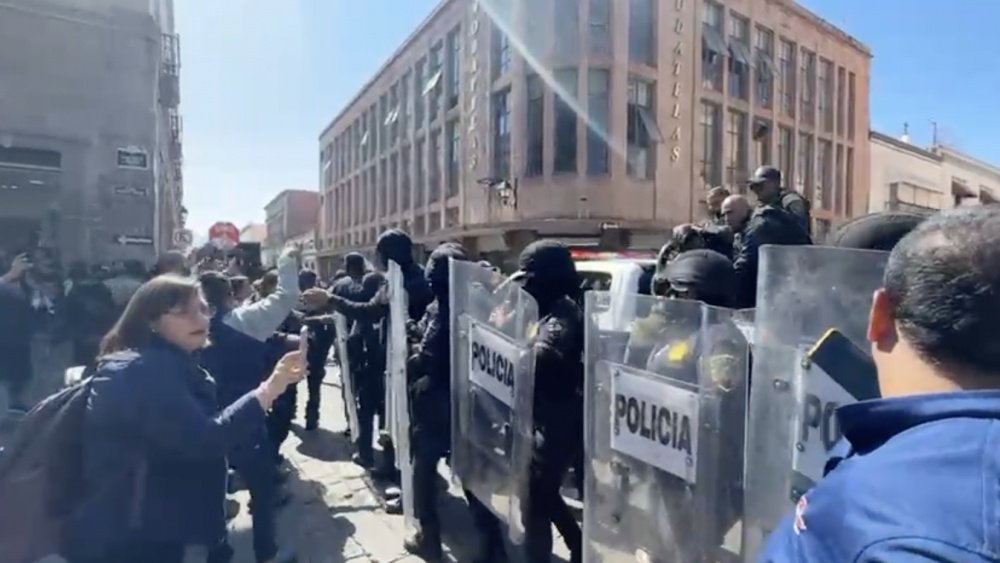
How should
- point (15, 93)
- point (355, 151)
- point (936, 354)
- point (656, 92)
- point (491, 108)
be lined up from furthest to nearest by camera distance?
point (355, 151) < point (491, 108) < point (656, 92) < point (15, 93) < point (936, 354)

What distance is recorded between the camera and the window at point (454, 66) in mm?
22828

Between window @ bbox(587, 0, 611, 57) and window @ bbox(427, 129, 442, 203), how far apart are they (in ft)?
27.2

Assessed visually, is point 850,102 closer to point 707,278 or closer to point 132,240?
point 132,240

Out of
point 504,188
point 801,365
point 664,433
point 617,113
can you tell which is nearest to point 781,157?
point 617,113

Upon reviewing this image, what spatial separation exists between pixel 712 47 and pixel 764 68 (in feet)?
11.3

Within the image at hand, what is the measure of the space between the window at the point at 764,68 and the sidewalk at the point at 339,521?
19.8m

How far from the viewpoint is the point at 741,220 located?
4773 mm

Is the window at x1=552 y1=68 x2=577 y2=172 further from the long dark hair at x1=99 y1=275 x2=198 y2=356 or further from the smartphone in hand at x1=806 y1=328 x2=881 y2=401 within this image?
the smartphone in hand at x1=806 y1=328 x2=881 y2=401

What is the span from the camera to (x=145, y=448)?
7.43 ft

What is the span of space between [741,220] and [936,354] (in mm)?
3996

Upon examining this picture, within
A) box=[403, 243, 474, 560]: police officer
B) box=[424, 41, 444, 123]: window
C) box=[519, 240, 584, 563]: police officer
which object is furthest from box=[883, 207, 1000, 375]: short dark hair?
box=[424, 41, 444, 123]: window

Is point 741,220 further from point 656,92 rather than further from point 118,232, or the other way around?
point 656,92

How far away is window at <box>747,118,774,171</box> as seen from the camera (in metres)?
22.0

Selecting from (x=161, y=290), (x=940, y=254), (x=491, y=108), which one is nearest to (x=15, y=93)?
(x=491, y=108)
